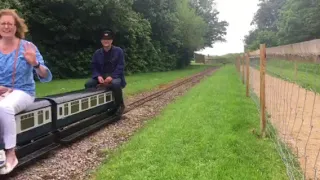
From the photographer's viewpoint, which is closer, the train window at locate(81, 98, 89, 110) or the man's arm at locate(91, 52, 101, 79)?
the train window at locate(81, 98, 89, 110)

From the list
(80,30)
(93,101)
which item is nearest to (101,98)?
(93,101)

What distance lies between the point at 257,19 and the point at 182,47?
194 feet

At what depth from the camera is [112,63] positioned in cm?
943

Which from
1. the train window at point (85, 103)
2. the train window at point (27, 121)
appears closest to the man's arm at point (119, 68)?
the train window at point (85, 103)

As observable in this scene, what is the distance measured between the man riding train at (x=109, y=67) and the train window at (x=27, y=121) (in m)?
3.66


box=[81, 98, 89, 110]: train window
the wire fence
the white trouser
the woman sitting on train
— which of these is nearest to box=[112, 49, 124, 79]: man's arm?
box=[81, 98, 89, 110]: train window

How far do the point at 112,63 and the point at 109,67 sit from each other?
13cm

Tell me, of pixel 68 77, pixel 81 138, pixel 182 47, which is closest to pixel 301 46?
pixel 81 138

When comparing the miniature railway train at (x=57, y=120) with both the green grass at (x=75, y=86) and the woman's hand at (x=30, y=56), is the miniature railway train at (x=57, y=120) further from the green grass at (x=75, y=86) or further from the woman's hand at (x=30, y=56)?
the green grass at (x=75, y=86)

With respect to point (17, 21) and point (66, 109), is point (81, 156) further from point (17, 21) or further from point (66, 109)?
point (17, 21)

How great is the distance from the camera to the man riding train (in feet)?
30.6

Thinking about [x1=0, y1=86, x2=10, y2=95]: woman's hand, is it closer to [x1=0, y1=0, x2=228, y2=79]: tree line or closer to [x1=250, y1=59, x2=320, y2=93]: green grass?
[x1=250, y1=59, x2=320, y2=93]: green grass

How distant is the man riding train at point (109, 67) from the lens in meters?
9.31

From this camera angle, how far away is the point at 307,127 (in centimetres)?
880
